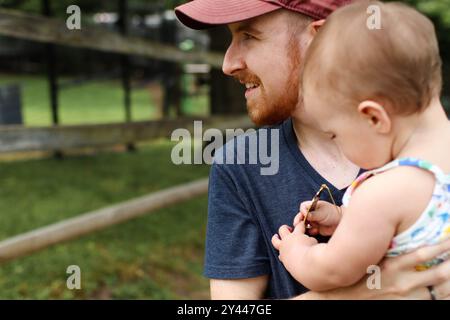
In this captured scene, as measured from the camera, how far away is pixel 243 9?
1643 mm

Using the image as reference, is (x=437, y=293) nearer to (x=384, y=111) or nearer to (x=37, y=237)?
(x=384, y=111)

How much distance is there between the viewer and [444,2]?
5.40 m

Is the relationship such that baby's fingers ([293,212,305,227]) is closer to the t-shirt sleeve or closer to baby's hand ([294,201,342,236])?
baby's hand ([294,201,342,236])

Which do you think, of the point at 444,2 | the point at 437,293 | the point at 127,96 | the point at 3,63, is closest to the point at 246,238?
the point at 437,293

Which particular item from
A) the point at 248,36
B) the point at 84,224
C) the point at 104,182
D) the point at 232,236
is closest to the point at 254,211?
the point at 232,236

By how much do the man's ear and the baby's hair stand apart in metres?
0.02

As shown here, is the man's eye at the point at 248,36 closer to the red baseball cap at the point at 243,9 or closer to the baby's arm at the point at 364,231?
the red baseball cap at the point at 243,9

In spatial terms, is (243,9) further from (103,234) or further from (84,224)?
(103,234)

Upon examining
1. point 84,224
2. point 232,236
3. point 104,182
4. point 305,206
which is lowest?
point 104,182

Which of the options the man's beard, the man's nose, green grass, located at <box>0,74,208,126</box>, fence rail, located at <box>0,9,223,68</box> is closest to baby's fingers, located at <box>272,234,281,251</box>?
the man's beard

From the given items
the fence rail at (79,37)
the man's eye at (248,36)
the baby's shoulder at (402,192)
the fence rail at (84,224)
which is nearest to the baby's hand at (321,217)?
the baby's shoulder at (402,192)

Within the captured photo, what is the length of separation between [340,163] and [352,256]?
0.43 metres

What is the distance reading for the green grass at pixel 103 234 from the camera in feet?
14.0

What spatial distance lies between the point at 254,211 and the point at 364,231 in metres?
0.43
